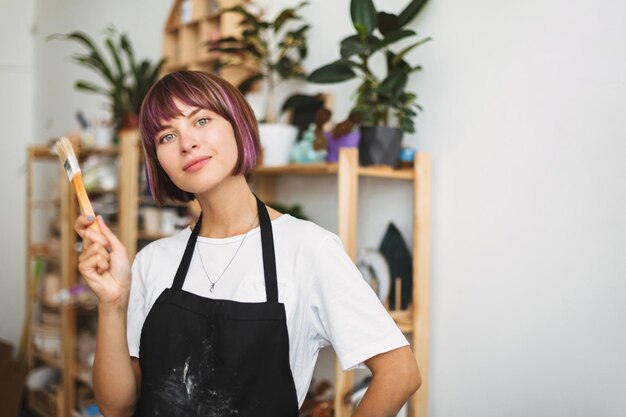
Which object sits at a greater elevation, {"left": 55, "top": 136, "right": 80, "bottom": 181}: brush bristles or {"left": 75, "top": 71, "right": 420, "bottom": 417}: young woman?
{"left": 55, "top": 136, "right": 80, "bottom": 181}: brush bristles

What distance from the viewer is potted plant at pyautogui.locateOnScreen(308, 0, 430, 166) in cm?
180

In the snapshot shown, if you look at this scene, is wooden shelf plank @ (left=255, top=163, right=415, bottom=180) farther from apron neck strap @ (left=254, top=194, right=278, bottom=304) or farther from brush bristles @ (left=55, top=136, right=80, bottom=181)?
brush bristles @ (left=55, top=136, right=80, bottom=181)

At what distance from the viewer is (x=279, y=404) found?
1119mm

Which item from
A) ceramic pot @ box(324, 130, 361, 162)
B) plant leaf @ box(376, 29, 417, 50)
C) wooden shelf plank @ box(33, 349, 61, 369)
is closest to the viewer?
plant leaf @ box(376, 29, 417, 50)

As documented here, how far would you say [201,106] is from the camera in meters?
1.14

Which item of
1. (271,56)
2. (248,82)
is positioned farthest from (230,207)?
(271,56)

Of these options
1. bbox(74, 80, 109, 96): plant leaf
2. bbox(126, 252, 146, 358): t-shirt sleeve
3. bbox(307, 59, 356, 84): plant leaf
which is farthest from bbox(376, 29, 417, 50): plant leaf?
bbox(74, 80, 109, 96): plant leaf

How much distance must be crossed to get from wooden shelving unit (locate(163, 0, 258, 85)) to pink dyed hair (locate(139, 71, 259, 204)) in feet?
4.62

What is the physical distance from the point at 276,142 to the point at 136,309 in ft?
3.41

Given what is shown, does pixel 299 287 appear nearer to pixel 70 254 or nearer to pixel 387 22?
pixel 387 22

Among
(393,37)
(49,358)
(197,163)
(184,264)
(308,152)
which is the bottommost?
(49,358)

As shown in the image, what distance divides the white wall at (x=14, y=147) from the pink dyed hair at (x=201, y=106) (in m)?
4.16

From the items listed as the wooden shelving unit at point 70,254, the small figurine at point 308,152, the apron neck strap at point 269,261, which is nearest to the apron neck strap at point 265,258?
the apron neck strap at point 269,261

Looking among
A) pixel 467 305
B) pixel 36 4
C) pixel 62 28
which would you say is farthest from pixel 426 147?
pixel 36 4
